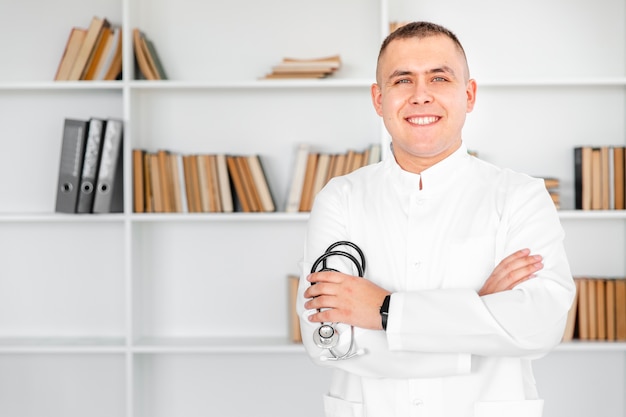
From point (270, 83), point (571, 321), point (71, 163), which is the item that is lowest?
point (571, 321)

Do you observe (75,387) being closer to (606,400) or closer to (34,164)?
(34,164)

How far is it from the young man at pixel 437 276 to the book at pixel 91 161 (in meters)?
1.76

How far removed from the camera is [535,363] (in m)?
3.57

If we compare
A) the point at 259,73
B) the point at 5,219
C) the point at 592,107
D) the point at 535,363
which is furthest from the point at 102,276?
the point at 592,107

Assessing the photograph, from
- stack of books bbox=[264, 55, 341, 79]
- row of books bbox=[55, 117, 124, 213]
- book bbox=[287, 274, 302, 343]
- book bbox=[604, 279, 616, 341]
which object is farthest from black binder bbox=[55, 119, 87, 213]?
book bbox=[604, 279, 616, 341]

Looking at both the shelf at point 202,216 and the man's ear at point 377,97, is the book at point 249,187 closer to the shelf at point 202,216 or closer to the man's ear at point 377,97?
the shelf at point 202,216

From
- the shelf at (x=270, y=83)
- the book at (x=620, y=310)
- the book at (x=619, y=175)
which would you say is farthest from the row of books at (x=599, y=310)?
the shelf at (x=270, y=83)

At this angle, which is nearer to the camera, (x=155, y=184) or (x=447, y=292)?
(x=447, y=292)

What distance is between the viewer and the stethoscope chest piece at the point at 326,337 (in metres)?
1.60

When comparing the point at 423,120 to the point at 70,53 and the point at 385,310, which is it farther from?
the point at 70,53

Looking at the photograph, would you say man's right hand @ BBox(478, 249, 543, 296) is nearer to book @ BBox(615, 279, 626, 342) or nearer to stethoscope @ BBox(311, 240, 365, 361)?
stethoscope @ BBox(311, 240, 365, 361)

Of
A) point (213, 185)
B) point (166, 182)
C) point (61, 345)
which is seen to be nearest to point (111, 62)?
point (166, 182)

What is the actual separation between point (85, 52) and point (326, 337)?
7.18 feet

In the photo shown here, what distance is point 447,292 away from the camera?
155 centimetres
